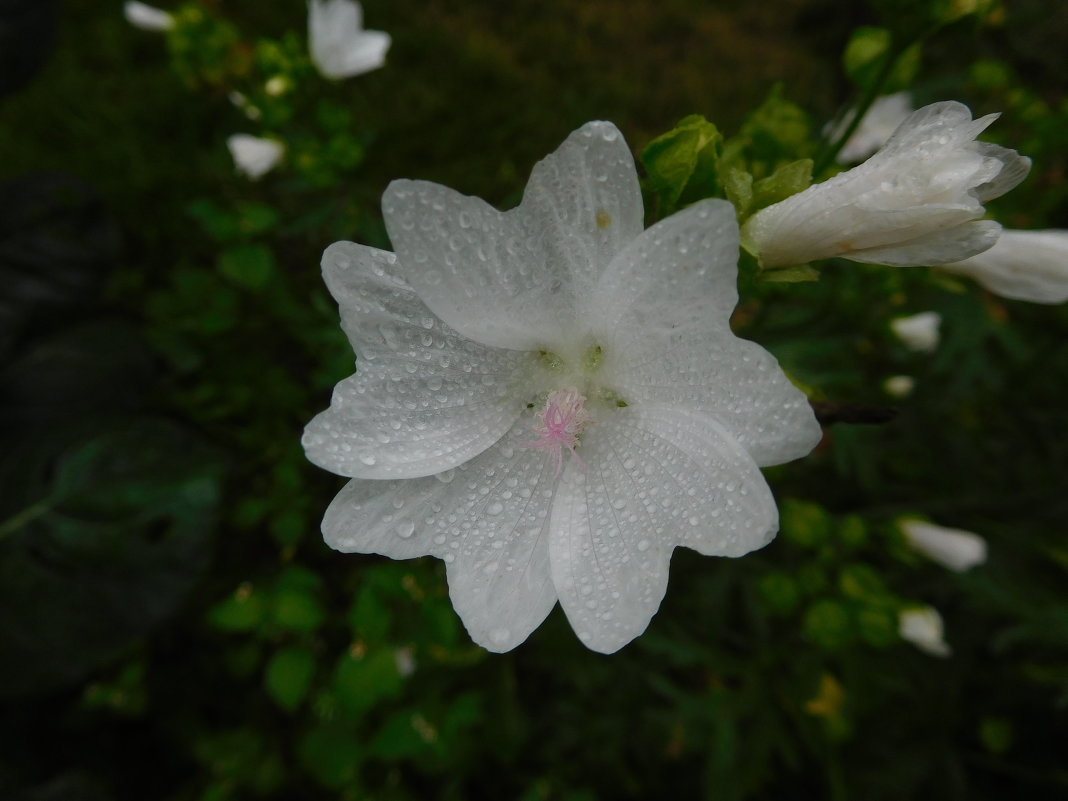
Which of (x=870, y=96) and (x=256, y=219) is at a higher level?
(x=870, y=96)

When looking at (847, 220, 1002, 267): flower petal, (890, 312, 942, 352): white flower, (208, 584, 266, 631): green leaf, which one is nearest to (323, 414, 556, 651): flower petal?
(847, 220, 1002, 267): flower petal

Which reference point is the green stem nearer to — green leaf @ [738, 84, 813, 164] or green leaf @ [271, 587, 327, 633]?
green leaf @ [738, 84, 813, 164]

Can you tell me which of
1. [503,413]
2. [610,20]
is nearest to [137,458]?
[503,413]

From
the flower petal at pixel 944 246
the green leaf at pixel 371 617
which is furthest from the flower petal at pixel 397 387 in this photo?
the green leaf at pixel 371 617

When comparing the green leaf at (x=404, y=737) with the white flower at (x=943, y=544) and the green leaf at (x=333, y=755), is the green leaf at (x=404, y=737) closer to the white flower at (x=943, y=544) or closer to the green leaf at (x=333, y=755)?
the green leaf at (x=333, y=755)

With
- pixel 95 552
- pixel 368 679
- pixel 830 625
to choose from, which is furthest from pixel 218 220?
pixel 830 625

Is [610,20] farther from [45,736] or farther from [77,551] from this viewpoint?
[45,736]

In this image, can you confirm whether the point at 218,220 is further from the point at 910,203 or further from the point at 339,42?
the point at 910,203
